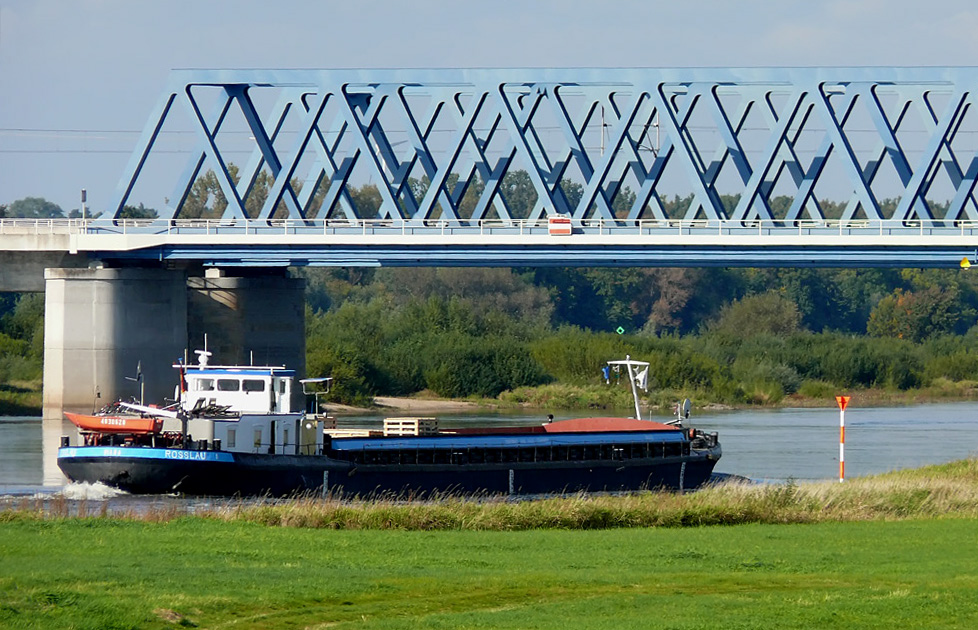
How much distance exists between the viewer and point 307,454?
128ft

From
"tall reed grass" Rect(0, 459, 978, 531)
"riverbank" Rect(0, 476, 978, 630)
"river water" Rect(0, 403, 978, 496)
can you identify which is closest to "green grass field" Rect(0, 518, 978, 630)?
"riverbank" Rect(0, 476, 978, 630)

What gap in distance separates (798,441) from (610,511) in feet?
109

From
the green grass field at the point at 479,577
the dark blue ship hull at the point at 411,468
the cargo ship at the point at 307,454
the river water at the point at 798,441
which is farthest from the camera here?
the river water at the point at 798,441

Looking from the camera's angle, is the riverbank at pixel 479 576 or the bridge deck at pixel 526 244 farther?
the bridge deck at pixel 526 244

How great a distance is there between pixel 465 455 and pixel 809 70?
1089 inches

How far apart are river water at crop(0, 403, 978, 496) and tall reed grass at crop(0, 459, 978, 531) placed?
1144 cm

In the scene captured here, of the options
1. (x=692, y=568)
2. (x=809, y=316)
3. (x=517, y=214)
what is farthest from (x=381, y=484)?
(x=517, y=214)

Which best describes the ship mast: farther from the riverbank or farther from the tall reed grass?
the riverbank

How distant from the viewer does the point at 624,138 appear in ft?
210

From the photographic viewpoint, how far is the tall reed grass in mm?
27172

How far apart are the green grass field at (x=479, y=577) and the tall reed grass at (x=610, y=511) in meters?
0.93

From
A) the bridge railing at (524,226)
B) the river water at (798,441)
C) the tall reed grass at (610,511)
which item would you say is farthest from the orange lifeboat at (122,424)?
the bridge railing at (524,226)

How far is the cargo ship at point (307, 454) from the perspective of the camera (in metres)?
36.8

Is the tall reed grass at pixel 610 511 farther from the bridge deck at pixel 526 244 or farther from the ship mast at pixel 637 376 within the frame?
the bridge deck at pixel 526 244
